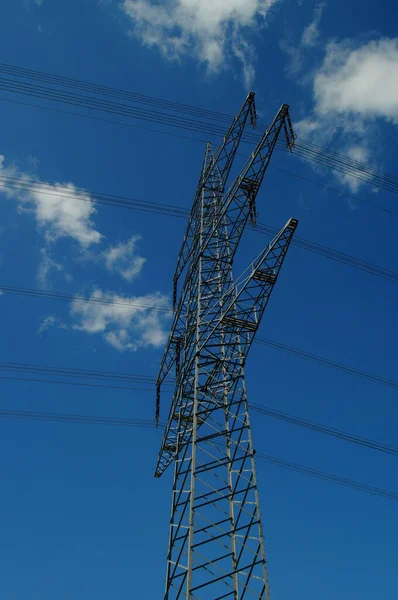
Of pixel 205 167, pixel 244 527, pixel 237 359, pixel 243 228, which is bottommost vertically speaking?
pixel 244 527

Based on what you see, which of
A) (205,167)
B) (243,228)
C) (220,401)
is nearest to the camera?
(220,401)

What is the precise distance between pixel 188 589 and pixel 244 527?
8.69ft

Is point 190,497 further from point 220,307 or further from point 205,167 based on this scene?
point 205,167

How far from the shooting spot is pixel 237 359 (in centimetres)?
1728

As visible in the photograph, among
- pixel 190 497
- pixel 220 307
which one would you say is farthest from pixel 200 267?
pixel 190 497

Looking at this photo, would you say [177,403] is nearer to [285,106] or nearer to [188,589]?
[188,589]

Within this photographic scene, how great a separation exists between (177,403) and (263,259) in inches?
275

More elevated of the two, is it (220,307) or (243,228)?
(243,228)

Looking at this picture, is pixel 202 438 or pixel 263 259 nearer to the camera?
pixel 202 438

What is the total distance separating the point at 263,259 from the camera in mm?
17797

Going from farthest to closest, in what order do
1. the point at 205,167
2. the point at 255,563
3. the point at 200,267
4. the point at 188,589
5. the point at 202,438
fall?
1. the point at 205,167
2. the point at 200,267
3. the point at 202,438
4. the point at 255,563
5. the point at 188,589

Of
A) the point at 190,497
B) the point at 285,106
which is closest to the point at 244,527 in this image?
the point at 190,497

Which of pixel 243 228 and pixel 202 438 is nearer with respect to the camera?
pixel 202 438

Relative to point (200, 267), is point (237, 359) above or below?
below
